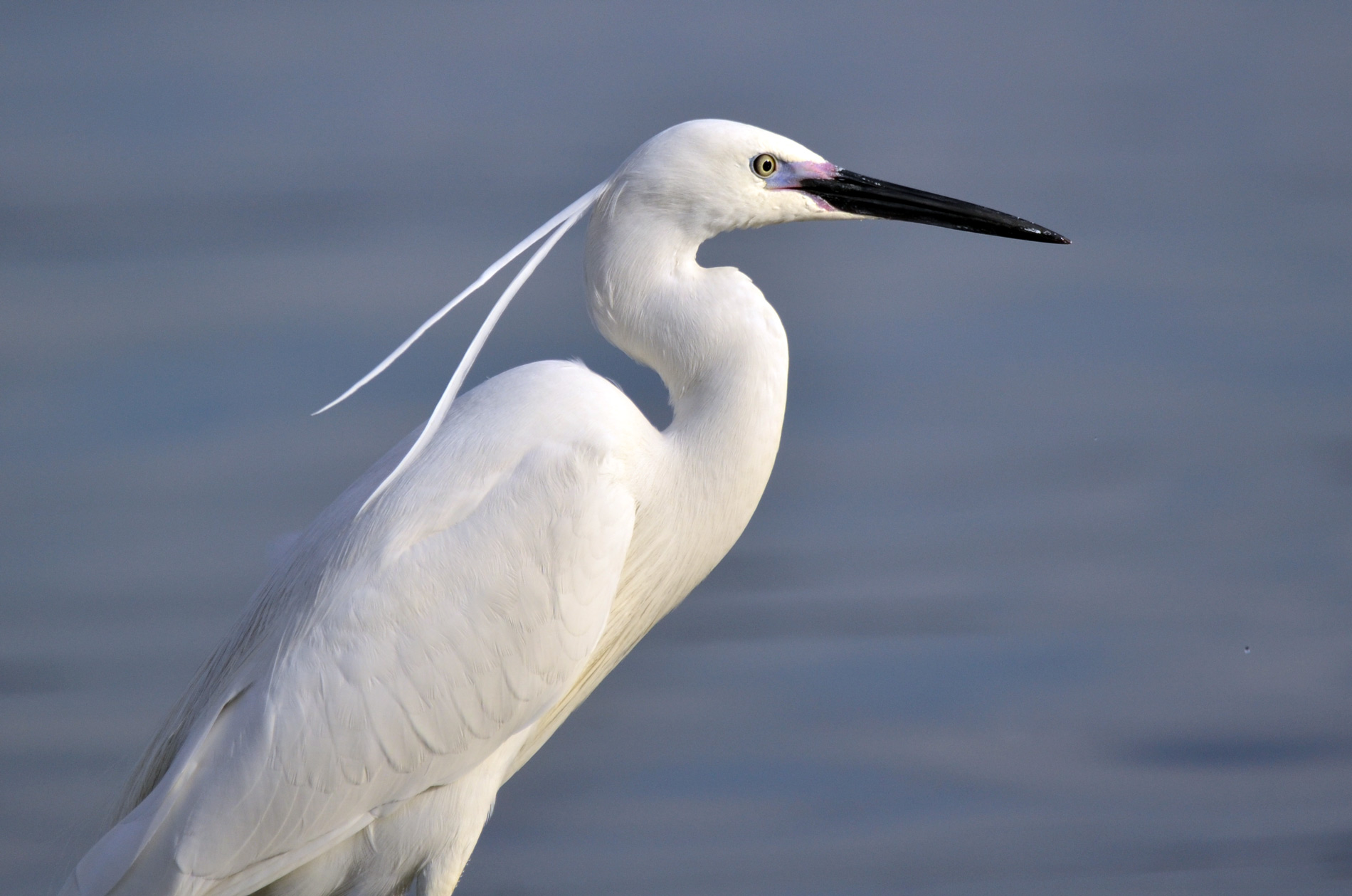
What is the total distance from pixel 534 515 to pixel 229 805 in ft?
2.36

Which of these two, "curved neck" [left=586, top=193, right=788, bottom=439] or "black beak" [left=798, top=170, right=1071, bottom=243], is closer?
"curved neck" [left=586, top=193, right=788, bottom=439]

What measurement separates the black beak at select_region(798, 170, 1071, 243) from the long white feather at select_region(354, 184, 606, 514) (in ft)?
1.35

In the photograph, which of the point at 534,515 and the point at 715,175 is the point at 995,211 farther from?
the point at 534,515

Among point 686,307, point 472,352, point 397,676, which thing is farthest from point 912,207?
point 397,676

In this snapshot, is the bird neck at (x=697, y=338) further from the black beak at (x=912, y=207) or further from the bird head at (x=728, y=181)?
the black beak at (x=912, y=207)

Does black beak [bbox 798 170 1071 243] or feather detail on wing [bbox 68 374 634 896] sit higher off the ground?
black beak [bbox 798 170 1071 243]

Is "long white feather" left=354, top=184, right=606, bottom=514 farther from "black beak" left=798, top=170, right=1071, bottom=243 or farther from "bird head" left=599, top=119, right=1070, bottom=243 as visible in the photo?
"black beak" left=798, top=170, right=1071, bottom=243

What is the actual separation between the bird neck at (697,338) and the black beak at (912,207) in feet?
0.82

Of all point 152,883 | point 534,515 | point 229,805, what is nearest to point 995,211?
point 534,515

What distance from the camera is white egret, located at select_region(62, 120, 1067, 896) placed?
249cm

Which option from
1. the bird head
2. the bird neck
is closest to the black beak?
the bird head

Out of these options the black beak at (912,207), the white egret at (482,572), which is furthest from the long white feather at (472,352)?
the black beak at (912,207)

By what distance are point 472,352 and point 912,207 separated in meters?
0.90

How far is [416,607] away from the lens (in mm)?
2527
